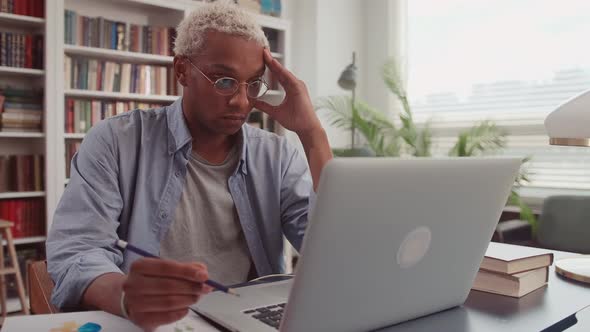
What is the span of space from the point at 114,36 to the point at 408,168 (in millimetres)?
3151

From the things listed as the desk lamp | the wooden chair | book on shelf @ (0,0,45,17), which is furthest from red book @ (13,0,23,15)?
the desk lamp

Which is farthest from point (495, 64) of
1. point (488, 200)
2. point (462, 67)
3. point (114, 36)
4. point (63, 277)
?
point (63, 277)

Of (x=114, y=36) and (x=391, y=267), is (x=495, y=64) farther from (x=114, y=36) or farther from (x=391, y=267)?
(x=391, y=267)

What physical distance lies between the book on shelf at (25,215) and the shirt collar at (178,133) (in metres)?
2.13

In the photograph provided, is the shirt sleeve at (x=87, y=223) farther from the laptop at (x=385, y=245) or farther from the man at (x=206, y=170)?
the laptop at (x=385, y=245)

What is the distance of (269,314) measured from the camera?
0.80 meters

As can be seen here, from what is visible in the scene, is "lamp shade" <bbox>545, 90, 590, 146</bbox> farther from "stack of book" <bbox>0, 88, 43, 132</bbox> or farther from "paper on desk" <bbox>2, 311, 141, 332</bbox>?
"stack of book" <bbox>0, 88, 43, 132</bbox>

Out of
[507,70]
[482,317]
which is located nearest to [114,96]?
[507,70]

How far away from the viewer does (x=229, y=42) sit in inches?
49.0

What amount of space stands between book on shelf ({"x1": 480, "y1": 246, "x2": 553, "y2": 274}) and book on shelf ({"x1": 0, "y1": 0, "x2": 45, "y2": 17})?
9.78ft

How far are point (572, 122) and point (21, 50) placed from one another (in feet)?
9.91

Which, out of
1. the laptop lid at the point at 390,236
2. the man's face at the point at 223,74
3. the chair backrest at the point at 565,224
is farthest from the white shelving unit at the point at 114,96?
the laptop lid at the point at 390,236

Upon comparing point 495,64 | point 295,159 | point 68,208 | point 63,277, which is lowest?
point 63,277

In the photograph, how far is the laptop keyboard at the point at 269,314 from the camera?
0.77 meters
